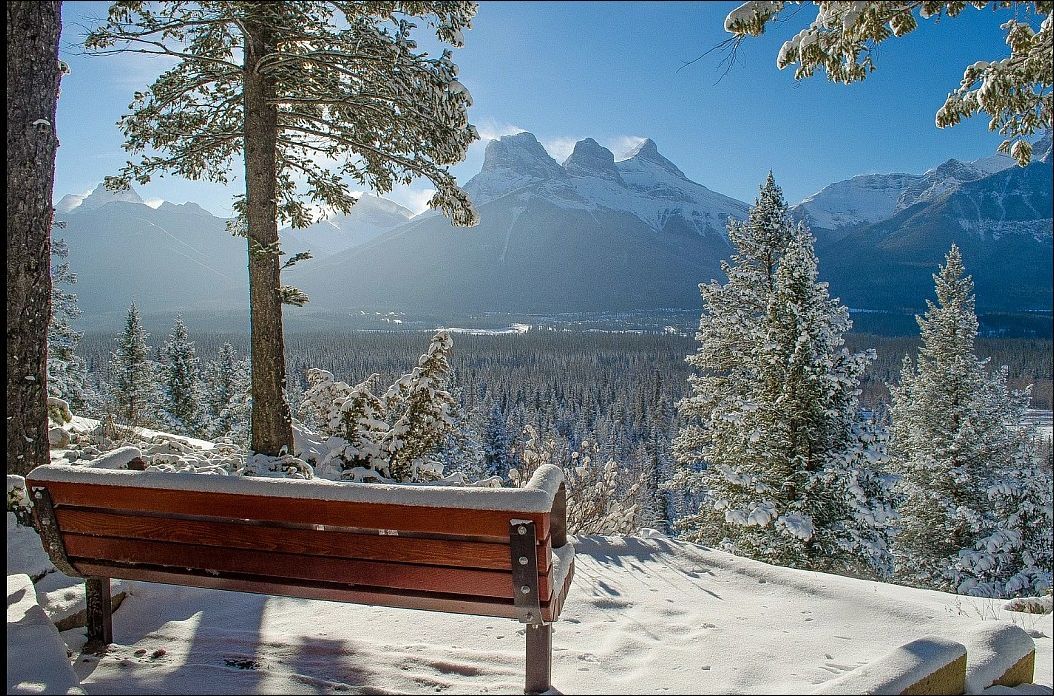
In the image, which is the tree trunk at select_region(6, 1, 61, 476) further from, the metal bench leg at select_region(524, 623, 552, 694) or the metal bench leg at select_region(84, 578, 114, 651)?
the metal bench leg at select_region(524, 623, 552, 694)

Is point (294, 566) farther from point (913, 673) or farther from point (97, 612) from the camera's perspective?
point (913, 673)

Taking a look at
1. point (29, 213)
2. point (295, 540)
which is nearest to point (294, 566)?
point (295, 540)

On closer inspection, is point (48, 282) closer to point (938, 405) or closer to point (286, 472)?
point (286, 472)

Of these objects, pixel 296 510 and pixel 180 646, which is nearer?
pixel 296 510

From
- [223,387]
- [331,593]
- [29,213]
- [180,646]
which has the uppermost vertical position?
[29,213]

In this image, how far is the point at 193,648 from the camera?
3016mm

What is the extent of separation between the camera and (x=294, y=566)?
2568 mm

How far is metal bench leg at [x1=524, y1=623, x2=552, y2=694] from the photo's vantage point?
2.46 meters

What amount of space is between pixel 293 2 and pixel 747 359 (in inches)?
399

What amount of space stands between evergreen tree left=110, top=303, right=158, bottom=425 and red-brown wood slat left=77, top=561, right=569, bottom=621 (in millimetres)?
31237

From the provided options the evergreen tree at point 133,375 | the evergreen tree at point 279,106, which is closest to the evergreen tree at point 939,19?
the evergreen tree at point 279,106

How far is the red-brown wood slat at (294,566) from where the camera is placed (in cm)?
236

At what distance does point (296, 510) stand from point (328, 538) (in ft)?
0.60

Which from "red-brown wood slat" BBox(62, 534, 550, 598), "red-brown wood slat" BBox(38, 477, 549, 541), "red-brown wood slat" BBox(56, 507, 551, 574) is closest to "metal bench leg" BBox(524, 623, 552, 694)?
"red-brown wood slat" BBox(62, 534, 550, 598)
